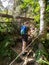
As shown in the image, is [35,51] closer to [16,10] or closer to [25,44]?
[25,44]

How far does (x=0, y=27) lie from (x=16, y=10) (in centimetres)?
451

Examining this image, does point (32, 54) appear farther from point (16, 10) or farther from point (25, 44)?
point (16, 10)

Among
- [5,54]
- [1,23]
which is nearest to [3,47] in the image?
[5,54]

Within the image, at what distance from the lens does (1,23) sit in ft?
33.4

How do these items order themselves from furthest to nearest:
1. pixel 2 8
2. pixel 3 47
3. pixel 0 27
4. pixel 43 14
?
pixel 2 8 → pixel 0 27 → pixel 3 47 → pixel 43 14

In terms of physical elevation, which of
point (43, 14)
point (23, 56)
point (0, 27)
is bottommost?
point (23, 56)

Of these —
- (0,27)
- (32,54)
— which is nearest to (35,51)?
(32,54)

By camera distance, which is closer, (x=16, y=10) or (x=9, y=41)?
(x=9, y=41)

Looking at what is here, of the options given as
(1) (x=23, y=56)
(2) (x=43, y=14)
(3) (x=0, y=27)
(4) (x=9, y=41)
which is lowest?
(1) (x=23, y=56)

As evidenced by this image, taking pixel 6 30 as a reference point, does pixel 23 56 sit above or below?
below

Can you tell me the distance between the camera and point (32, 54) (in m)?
8.62

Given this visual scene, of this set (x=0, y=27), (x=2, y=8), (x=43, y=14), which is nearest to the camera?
(x=43, y=14)

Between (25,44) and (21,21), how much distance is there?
9.48 feet

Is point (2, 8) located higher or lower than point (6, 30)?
higher
